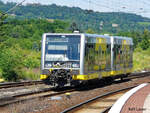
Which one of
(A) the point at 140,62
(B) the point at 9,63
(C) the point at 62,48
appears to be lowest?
(A) the point at 140,62

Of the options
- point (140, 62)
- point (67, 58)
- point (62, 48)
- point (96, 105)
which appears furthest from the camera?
point (140, 62)

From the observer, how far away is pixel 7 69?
29016mm

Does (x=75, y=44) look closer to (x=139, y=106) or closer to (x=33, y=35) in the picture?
(x=139, y=106)

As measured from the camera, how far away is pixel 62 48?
2128 centimetres

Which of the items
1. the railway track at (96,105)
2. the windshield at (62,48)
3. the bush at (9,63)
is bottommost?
the railway track at (96,105)

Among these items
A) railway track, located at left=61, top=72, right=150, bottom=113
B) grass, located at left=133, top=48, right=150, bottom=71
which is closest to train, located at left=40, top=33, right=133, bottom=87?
railway track, located at left=61, top=72, right=150, bottom=113

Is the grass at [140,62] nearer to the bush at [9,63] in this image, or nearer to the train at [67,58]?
the bush at [9,63]

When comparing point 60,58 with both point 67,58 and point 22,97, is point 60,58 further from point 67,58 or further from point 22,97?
point 22,97

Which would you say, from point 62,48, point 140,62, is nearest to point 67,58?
point 62,48

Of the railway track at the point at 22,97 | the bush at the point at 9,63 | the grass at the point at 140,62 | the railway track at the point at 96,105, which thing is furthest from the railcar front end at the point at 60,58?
the grass at the point at 140,62

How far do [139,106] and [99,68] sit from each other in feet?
36.2

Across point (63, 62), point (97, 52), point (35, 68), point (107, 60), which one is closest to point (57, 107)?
point (63, 62)

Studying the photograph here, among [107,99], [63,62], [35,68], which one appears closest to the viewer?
[107,99]

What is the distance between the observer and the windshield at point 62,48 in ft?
69.1
